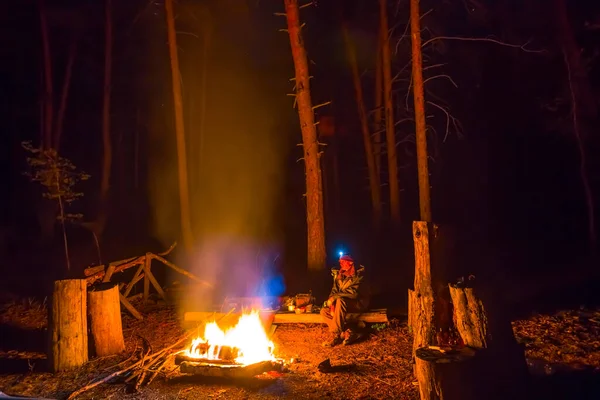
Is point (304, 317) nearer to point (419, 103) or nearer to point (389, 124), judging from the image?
point (419, 103)

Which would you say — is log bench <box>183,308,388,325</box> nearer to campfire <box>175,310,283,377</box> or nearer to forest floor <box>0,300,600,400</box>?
forest floor <box>0,300,600,400</box>

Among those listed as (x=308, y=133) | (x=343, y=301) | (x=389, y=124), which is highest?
(x=389, y=124)

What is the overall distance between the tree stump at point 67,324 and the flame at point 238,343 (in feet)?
5.60

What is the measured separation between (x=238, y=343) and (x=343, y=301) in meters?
2.19

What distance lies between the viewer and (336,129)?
80.1ft

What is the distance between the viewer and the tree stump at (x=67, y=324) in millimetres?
7023

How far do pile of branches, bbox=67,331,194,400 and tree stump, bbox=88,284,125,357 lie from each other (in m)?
0.44

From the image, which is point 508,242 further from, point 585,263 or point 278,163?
point 278,163

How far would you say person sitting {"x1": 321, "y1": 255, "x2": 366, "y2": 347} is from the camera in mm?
8270

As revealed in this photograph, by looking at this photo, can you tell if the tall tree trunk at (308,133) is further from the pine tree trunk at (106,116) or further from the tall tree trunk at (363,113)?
the pine tree trunk at (106,116)

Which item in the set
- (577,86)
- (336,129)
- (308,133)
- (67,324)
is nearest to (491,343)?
(67,324)

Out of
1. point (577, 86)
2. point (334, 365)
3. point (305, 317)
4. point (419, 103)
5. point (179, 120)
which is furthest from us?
point (179, 120)

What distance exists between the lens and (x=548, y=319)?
8.48m

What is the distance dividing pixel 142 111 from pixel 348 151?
14.6 meters
